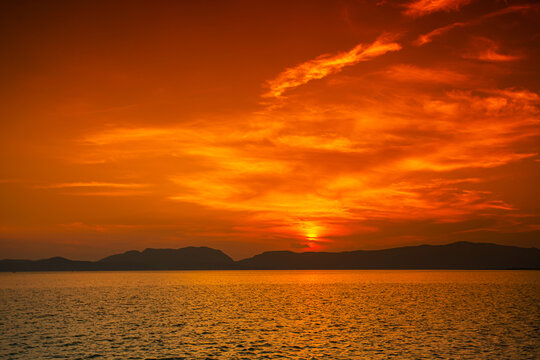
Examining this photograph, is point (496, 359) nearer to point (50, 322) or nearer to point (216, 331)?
point (216, 331)

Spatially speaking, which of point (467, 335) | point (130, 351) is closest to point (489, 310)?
→ point (467, 335)

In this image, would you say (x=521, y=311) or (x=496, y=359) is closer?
(x=496, y=359)

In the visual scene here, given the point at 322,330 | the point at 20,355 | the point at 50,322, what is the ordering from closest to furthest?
the point at 20,355
the point at 322,330
the point at 50,322

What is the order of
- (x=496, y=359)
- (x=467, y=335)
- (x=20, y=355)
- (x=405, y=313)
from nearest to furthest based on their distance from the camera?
1. (x=496, y=359)
2. (x=20, y=355)
3. (x=467, y=335)
4. (x=405, y=313)

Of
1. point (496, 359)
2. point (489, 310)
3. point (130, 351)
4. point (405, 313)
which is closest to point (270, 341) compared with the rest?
point (130, 351)

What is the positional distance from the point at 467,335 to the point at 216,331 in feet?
107

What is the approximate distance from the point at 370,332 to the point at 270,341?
14.6 metres

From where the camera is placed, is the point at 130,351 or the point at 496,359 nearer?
the point at 496,359

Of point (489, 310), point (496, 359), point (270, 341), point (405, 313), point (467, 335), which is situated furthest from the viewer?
point (489, 310)

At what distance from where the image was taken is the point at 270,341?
179ft

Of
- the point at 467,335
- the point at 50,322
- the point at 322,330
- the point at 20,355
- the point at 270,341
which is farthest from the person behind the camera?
the point at 50,322

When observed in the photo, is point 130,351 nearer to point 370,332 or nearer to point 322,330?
point 322,330

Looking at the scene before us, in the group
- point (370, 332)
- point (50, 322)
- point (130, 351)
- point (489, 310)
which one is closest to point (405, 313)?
point (489, 310)

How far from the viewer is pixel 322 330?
63.2 m
